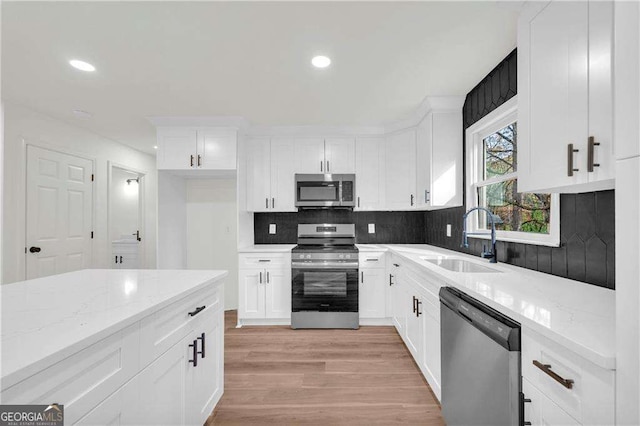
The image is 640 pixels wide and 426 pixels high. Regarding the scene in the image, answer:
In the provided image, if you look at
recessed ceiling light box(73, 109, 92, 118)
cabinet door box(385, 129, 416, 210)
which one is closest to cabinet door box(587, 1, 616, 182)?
cabinet door box(385, 129, 416, 210)

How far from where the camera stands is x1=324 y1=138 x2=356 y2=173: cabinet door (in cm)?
371

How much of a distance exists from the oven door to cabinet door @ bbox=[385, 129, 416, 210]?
3.60 ft

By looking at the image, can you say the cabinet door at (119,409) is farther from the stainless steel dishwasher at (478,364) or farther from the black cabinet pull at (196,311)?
the stainless steel dishwasher at (478,364)

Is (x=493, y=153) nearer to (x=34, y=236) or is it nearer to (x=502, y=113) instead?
(x=502, y=113)

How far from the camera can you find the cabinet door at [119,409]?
2.80 feet

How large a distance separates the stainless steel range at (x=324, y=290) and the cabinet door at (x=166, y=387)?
1898mm

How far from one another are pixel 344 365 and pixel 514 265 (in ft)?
4.97

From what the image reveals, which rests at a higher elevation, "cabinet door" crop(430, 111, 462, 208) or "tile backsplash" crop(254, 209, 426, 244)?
"cabinet door" crop(430, 111, 462, 208)

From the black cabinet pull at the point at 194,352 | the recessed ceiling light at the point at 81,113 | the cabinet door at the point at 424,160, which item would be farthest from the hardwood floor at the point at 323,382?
the recessed ceiling light at the point at 81,113

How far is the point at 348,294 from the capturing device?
327 cm

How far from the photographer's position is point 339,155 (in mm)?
3717

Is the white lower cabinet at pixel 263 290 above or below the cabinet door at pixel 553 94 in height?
below

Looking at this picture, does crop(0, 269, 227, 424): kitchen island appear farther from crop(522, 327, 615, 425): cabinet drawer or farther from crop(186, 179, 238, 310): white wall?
crop(186, 179, 238, 310): white wall

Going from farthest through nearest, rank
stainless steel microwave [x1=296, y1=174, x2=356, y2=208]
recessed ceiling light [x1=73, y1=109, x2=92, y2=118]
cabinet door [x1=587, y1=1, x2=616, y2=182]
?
1. stainless steel microwave [x1=296, y1=174, x2=356, y2=208]
2. recessed ceiling light [x1=73, y1=109, x2=92, y2=118]
3. cabinet door [x1=587, y1=1, x2=616, y2=182]
